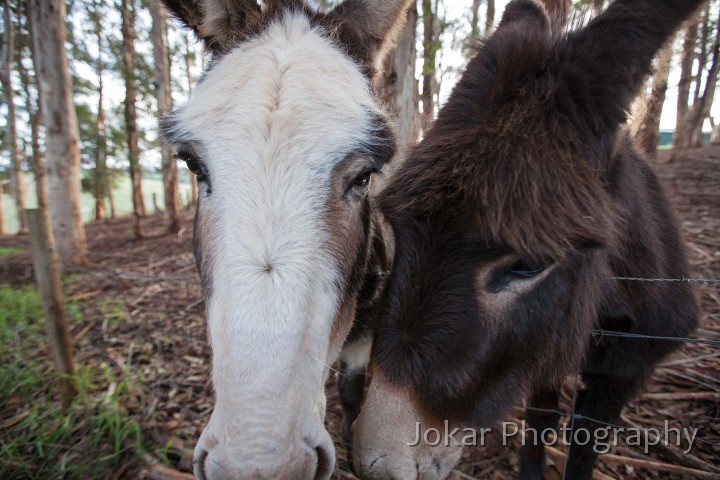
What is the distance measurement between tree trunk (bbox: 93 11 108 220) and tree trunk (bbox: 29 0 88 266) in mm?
5745

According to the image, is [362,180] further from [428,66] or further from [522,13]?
[428,66]

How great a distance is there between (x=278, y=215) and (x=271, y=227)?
6 cm

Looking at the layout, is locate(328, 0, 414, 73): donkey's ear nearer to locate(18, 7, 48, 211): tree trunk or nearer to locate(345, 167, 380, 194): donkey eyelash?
locate(345, 167, 380, 194): donkey eyelash

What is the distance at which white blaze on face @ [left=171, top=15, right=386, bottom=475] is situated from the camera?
3.84 ft

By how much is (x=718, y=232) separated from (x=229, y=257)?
8347mm

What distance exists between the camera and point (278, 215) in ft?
4.44

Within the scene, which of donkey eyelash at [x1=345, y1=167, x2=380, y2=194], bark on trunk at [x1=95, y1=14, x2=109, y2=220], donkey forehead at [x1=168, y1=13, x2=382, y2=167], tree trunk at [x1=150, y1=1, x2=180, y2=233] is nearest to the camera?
donkey forehead at [x1=168, y1=13, x2=382, y2=167]

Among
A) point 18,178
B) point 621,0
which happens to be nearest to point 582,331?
point 621,0

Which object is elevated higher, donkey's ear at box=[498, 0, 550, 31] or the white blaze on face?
donkey's ear at box=[498, 0, 550, 31]

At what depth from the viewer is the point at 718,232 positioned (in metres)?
6.10

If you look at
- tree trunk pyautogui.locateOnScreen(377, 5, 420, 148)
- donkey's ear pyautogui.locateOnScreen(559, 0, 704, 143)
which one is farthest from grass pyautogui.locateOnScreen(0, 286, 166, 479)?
tree trunk pyautogui.locateOnScreen(377, 5, 420, 148)

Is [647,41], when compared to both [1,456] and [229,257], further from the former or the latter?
[1,456]

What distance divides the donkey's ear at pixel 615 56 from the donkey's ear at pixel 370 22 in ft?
3.74

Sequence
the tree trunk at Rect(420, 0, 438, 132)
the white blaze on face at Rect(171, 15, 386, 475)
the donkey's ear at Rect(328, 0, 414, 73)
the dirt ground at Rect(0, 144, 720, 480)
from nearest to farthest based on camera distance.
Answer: the white blaze on face at Rect(171, 15, 386, 475) < the donkey's ear at Rect(328, 0, 414, 73) < the tree trunk at Rect(420, 0, 438, 132) < the dirt ground at Rect(0, 144, 720, 480)
